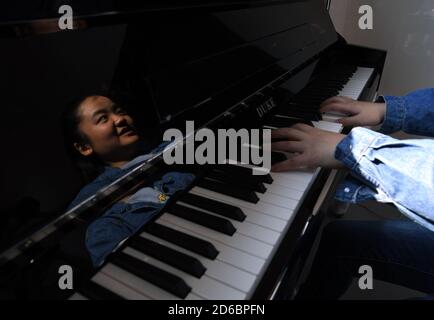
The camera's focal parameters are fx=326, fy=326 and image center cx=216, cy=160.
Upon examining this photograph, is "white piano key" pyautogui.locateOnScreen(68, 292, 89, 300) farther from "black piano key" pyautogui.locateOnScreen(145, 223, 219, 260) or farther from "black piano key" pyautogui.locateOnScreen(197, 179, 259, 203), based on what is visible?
"black piano key" pyautogui.locateOnScreen(197, 179, 259, 203)

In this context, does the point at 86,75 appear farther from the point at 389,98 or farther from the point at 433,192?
the point at 389,98

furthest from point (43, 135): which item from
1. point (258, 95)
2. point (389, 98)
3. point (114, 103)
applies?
point (389, 98)

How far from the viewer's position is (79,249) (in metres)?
0.49

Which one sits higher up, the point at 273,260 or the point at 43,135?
the point at 43,135

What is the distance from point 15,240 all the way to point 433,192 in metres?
0.68

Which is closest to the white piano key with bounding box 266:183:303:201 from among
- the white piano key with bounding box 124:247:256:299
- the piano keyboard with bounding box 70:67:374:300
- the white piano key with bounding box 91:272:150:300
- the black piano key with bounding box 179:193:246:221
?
the piano keyboard with bounding box 70:67:374:300

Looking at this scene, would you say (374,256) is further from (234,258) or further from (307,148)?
(234,258)

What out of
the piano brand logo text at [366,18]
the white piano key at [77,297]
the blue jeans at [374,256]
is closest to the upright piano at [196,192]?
the white piano key at [77,297]

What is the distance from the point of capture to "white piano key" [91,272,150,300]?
Answer: 47cm

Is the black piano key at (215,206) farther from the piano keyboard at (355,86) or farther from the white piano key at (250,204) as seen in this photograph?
the piano keyboard at (355,86)

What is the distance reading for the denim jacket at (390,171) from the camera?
0.61 metres

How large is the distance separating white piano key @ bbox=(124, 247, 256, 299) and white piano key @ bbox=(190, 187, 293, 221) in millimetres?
147

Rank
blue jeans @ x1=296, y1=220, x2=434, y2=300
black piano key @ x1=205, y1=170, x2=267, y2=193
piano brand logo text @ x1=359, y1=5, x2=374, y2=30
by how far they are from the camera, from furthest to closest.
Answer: piano brand logo text @ x1=359, y1=5, x2=374, y2=30 < blue jeans @ x1=296, y1=220, x2=434, y2=300 < black piano key @ x1=205, y1=170, x2=267, y2=193

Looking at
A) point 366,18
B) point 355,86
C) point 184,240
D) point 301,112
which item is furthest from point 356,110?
point 366,18
